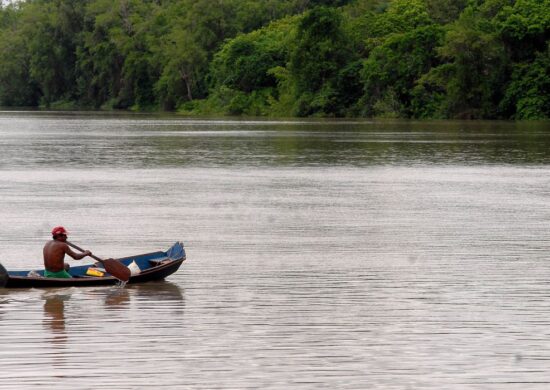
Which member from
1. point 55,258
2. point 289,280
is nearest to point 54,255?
point 55,258

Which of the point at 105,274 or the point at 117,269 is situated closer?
the point at 117,269

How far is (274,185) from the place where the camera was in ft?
120

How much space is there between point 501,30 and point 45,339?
81919 millimetres

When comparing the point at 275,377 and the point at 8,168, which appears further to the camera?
the point at 8,168

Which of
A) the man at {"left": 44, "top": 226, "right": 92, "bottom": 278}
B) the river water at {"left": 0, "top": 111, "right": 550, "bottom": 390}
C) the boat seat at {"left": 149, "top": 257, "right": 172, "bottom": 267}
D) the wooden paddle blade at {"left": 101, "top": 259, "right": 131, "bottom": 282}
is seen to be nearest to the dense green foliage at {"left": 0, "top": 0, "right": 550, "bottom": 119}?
the river water at {"left": 0, "top": 111, "right": 550, "bottom": 390}

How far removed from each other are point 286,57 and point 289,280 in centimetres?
9778

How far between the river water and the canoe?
162 mm

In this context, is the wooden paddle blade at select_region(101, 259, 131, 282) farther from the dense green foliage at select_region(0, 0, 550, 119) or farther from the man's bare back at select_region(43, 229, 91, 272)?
the dense green foliage at select_region(0, 0, 550, 119)

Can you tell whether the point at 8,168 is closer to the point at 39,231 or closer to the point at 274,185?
the point at 274,185

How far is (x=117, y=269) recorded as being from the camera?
56.0 ft

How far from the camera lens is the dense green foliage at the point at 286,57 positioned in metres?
94.2

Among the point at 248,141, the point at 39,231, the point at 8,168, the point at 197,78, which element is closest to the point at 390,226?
→ the point at 39,231

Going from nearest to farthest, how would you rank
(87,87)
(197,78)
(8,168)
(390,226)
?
(390,226) < (8,168) < (197,78) < (87,87)

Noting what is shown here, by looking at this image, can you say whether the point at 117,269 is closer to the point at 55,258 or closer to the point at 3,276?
the point at 55,258
